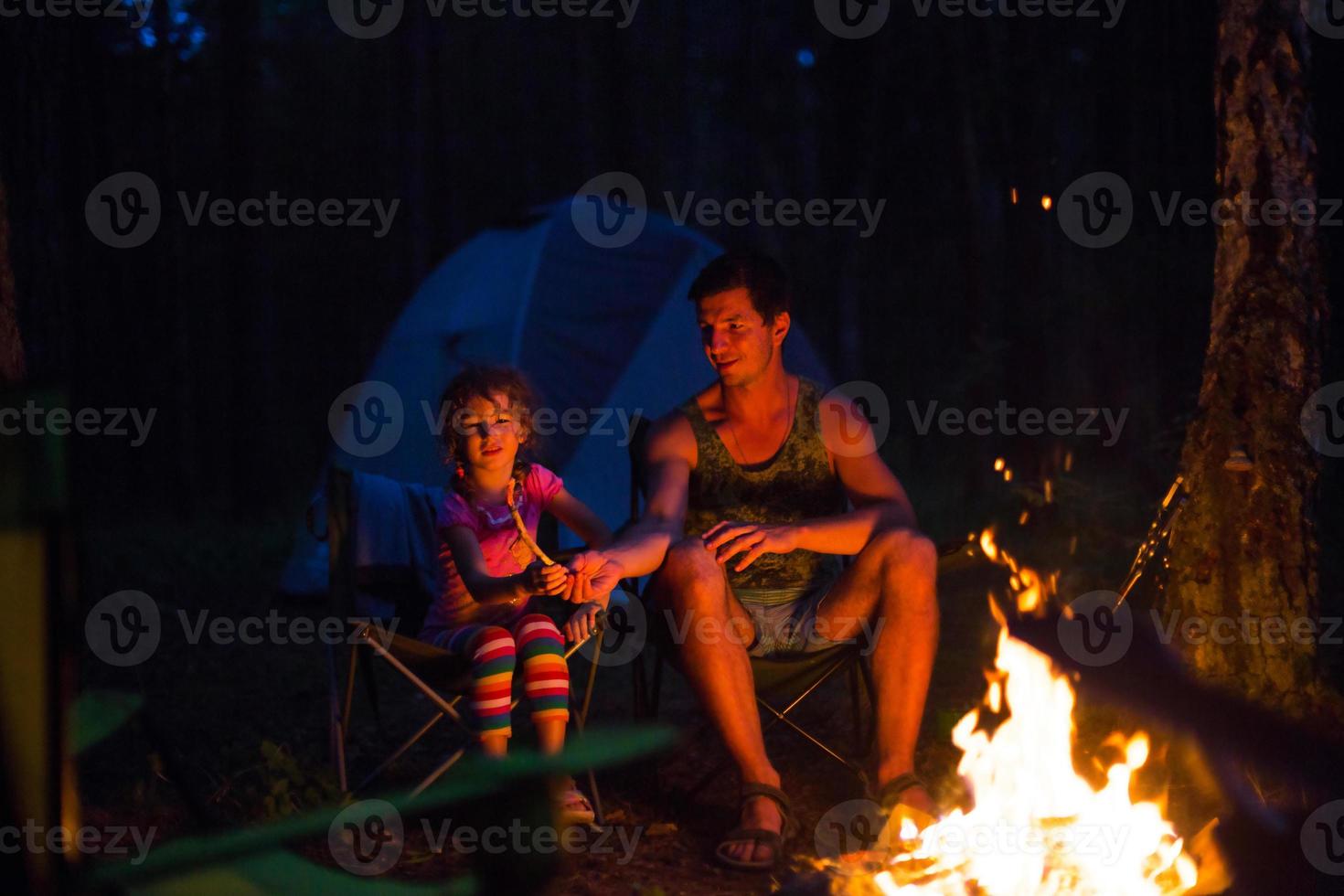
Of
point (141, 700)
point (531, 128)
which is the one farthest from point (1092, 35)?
point (141, 700)

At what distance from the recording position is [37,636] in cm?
103

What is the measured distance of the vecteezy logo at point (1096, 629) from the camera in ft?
5.22

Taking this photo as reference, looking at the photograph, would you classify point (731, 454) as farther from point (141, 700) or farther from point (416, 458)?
point (416, 458)

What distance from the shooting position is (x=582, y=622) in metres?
2.60

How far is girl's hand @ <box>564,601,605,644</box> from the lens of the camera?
8.53 ft

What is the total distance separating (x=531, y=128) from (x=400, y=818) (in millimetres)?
18643

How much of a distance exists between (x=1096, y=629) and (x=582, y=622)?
1.25 meters

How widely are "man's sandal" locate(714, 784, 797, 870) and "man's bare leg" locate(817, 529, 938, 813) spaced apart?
0.77 ft
